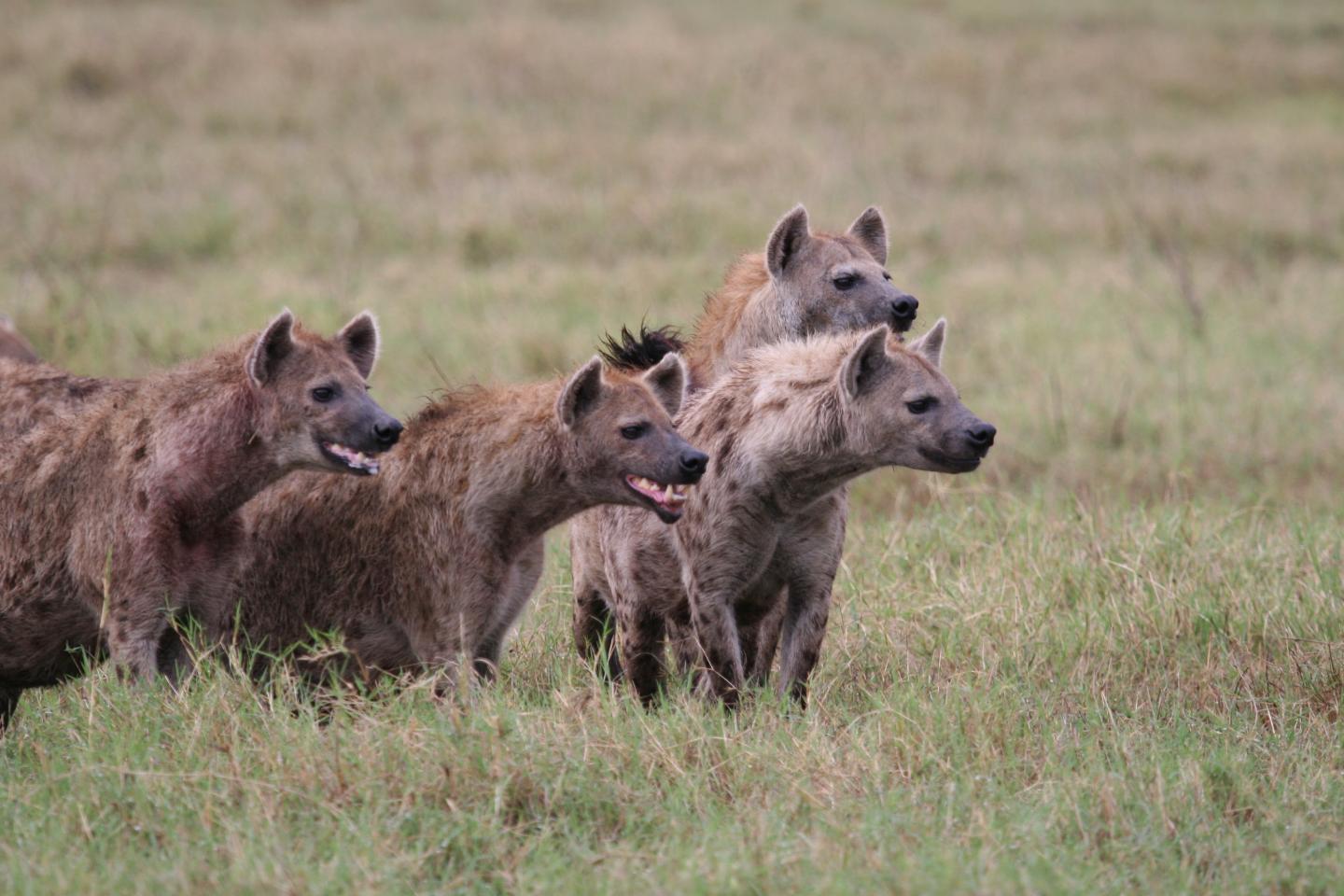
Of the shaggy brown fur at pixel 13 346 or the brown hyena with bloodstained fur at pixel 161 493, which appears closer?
the brown hyena with bloodstained fur at pixel 161 493

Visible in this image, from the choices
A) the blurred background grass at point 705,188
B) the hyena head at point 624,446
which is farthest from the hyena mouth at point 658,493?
the blurred background grass at point 705,188

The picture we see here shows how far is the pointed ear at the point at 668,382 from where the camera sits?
15.9 feet

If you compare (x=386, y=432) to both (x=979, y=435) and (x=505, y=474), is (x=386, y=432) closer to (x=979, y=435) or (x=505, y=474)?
(x=505, y=474)

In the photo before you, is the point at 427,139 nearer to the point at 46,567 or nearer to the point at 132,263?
the point at 132,263

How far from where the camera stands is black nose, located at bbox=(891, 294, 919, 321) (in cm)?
555

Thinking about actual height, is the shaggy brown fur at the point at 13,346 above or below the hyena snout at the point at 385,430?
below

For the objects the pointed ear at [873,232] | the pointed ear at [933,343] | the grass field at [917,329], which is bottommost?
the grass field at [917,329]

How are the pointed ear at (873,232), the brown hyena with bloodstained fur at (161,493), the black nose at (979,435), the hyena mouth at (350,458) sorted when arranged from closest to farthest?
the brown hyena with bloodstained fur at (161,493) < the hyena mouth at (350,458) < the black nose at (979,435) < the pointed ear at (873,232)

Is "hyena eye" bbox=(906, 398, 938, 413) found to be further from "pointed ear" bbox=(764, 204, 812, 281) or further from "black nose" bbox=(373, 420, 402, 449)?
"black nose" bbox=(373, 420, 402, 449)

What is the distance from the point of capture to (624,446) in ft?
14.9

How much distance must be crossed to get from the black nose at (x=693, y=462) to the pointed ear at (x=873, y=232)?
5.78ft

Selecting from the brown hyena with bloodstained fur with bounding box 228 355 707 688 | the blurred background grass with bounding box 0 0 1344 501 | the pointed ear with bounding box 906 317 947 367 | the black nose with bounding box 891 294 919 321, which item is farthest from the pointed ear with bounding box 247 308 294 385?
the blurred background grass with bounding box 0 0 1344 501

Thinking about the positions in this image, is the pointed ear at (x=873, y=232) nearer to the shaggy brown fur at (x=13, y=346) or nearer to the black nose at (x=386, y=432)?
the black nose at (x=386, y=432)

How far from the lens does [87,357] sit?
29.0 feet
